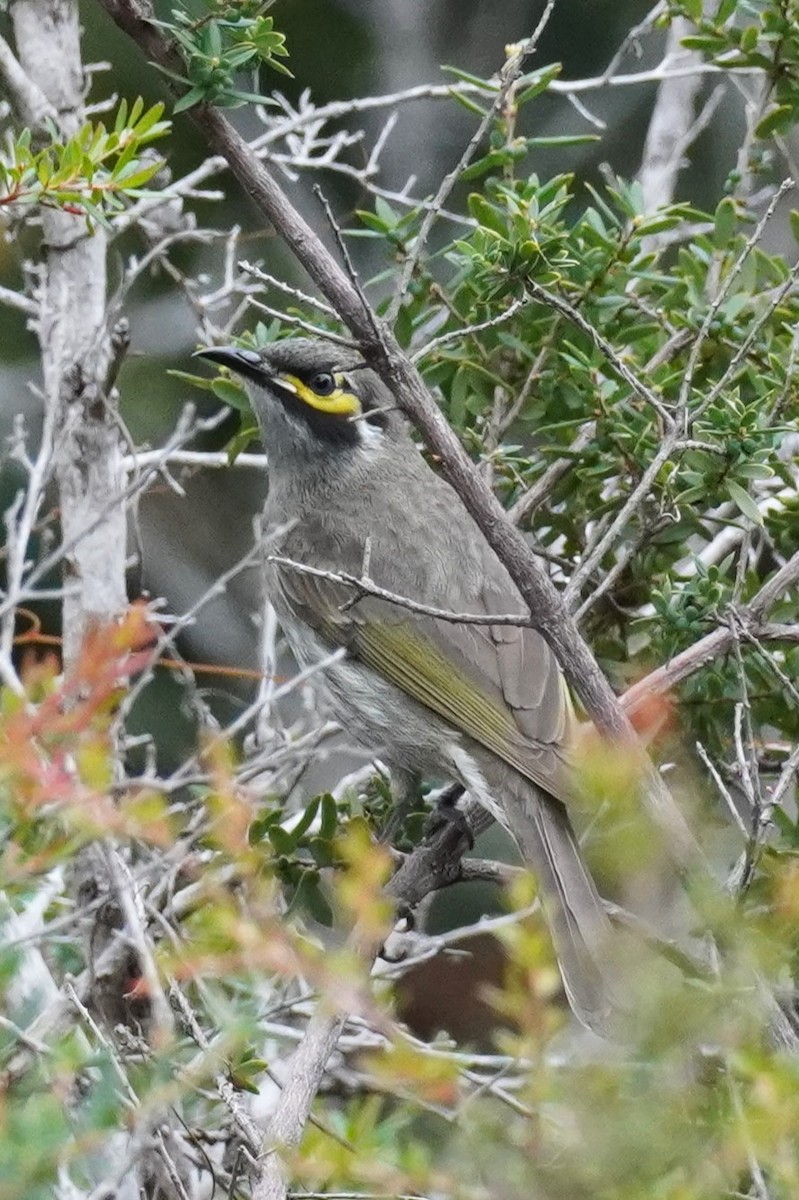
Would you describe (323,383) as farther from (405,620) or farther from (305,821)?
(305,821)

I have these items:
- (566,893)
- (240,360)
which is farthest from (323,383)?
(566,893)

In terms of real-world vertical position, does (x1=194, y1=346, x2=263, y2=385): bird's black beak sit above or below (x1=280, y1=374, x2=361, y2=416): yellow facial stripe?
above

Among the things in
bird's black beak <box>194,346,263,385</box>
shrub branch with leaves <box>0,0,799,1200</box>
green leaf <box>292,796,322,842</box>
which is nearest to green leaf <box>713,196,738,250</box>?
shrub branch with leaves <box>0,0,799,1200</box>

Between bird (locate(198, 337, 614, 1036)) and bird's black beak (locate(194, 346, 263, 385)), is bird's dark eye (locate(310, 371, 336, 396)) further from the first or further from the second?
bird's black beak (locate(194, 346, 263, 385))

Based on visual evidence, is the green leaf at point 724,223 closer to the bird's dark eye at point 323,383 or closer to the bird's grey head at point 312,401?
the bird's grey head at point 312,401

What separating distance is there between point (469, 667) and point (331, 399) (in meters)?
0.94

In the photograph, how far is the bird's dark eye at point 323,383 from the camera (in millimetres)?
4656

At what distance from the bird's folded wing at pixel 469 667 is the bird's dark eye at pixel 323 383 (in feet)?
1.69

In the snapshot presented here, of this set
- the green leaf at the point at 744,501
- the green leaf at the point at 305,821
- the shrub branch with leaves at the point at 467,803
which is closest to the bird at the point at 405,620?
the shrub branch with leaves at the point at 467,803

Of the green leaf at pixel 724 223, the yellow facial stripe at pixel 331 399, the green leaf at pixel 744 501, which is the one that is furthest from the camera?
the yellow facial stripe at pixel 331 399

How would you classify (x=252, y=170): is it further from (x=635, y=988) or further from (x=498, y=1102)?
(x=498, y=1102)

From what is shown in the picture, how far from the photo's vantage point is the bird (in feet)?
13.3

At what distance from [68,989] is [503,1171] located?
1543mm

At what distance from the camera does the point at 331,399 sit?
4797mm
